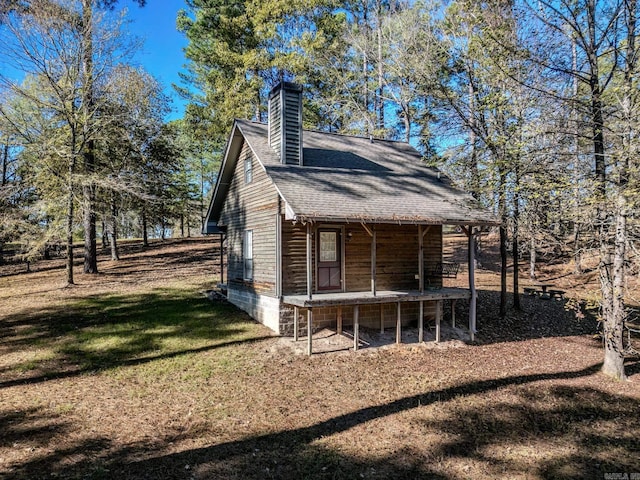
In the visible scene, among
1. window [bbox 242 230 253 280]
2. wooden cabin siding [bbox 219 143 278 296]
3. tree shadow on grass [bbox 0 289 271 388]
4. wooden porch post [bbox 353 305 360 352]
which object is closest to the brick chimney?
wooden cabin siding [bbox 219 143 278 296]

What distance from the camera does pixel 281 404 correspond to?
25.5ft

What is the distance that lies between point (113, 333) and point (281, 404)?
254 inches

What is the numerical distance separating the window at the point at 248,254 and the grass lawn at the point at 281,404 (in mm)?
1696

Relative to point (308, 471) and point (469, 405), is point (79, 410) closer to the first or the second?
point (308, 471)

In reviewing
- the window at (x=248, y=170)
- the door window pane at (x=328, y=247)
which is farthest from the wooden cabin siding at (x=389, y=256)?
the window at (x=248, y=170)

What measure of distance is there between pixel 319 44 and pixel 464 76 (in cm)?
980

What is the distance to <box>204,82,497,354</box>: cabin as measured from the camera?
11203 millimetres

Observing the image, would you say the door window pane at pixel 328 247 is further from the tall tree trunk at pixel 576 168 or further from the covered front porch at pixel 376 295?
the tall tree trunk at pixel 576 168

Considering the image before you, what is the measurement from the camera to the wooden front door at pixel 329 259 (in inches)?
481

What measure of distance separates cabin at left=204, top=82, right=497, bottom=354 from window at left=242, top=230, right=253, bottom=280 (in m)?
0.04

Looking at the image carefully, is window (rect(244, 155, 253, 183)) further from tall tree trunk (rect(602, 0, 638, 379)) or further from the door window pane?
tall tree trunk (rect(602, 0, 638, 379))

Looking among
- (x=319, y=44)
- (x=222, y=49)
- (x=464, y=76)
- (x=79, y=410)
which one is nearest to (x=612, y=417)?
(x=79, y=410)

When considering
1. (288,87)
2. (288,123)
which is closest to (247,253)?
(288,123)

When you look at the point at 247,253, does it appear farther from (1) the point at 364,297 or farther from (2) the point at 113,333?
(1) the point at 364,297
